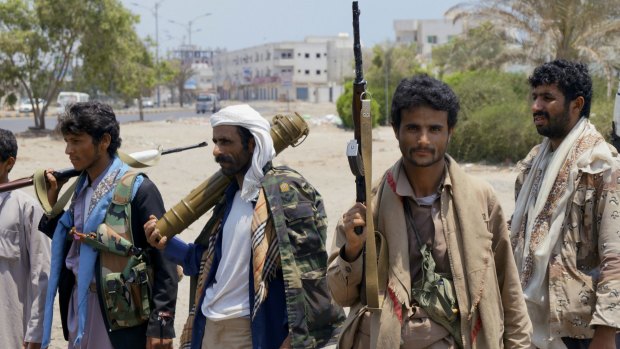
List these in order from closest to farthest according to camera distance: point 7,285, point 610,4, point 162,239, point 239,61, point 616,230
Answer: point 616,230 < point 162,239 < point 7,285 < point 610,4 < point 239,61

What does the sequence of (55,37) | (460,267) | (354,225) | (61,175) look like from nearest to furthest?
(354,225) < (460,267) < (61,175) < (55,37)

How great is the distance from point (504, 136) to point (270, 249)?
16.9 m

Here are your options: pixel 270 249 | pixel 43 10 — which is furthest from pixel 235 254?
pixel 43 10

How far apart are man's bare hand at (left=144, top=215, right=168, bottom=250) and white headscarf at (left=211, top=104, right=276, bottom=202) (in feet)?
1.31

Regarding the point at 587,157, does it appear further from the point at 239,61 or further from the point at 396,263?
the point at 239,61

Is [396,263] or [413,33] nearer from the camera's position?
[396,263]

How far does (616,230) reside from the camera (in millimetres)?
3150

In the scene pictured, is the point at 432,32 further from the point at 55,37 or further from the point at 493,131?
the point at 493,131

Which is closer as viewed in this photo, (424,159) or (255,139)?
(424,159)

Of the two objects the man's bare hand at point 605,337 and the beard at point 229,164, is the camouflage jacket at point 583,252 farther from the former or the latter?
the beard at point 229,164

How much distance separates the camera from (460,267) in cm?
254

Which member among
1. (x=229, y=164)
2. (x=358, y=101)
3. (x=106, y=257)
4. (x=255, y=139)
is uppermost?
(x=358, y=101)

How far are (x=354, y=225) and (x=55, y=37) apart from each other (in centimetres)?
2987

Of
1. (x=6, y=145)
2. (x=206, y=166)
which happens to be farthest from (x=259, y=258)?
(x=206, y=166)
